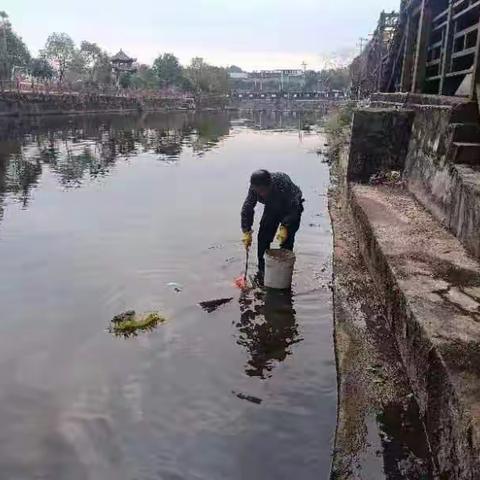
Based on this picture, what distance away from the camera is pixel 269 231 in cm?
651

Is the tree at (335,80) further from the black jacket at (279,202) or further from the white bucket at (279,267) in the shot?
the white bucket at (279,267)

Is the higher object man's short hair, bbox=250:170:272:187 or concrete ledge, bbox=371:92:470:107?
concrete ledge, bbox=371:92:470:107

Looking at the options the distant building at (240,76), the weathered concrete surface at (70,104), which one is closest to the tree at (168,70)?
the weathered concrete surface at (70,104)

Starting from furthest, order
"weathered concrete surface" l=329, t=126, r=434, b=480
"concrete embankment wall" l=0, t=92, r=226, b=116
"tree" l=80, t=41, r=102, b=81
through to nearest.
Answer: "tree" l=80, t=41, r=102, b=81 → "concrete embankment wall" l=0, t=92, r=226, b=116 → "weathered concrete surface" l=329, t=126, r=434, b=480

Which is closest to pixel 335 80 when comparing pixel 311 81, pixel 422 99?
pixel 311 81

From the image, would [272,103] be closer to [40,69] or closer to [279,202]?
[40,69]

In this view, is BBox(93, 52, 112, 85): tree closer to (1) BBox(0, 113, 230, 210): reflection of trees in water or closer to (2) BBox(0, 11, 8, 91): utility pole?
(2) BBox(0, 11, 8, 91): utility pole

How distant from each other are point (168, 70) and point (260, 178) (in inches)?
3425

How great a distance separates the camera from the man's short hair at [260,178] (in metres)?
5.66

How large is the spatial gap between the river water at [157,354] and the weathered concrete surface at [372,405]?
204mm

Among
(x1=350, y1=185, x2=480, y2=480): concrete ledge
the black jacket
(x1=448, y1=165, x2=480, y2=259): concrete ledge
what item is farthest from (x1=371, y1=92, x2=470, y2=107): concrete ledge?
the black jacket

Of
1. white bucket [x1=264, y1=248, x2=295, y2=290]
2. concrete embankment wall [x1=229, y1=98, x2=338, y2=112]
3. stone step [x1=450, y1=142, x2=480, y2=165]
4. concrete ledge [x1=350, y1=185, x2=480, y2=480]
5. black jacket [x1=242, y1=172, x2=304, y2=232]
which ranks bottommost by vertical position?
white bucket [x1=264, y1=248, x2=295, y2=290]

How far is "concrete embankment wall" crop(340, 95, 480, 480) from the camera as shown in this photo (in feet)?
9.57

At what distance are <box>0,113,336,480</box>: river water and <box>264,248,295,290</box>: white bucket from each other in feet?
0.65
